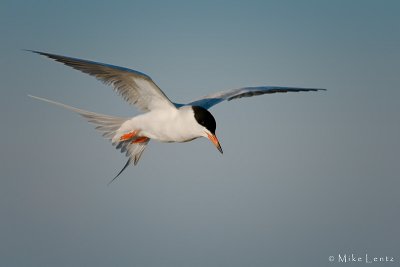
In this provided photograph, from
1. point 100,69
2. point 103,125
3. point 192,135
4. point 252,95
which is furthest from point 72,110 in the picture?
point 252,95

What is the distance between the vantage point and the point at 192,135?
582cm

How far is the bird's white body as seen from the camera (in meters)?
5.76

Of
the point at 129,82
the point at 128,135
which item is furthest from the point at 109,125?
the point at 129,82

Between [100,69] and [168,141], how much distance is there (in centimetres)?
106

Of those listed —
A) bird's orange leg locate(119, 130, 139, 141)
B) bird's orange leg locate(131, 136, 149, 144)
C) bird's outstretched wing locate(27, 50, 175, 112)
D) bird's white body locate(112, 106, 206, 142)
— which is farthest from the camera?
bird's orange leg locate(131, 136, 149, 144)

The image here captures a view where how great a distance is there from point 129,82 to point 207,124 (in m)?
1.06

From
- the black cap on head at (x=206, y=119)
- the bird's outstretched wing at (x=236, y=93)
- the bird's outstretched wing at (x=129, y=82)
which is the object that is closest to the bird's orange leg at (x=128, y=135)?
the bird's outstretched wing at (x=129, y=82)

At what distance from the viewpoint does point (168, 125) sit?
5.92 metres

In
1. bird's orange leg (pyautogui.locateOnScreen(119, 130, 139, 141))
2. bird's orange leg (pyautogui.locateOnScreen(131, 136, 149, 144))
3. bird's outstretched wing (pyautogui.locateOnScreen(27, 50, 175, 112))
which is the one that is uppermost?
bird's outstretched wing (pyautogui.locateOnScreen(27, 50, 175, 112))

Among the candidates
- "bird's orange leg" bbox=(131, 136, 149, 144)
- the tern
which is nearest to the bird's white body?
the tern

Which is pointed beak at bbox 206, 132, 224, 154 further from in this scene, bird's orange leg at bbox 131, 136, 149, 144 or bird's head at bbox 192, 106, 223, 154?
bird's orange leg at bbox 131, 136, 149, 144

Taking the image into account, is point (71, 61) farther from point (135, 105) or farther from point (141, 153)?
point (141, 153)

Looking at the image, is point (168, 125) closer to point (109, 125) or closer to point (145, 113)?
point (145, 113)

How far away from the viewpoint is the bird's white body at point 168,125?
576 cm
